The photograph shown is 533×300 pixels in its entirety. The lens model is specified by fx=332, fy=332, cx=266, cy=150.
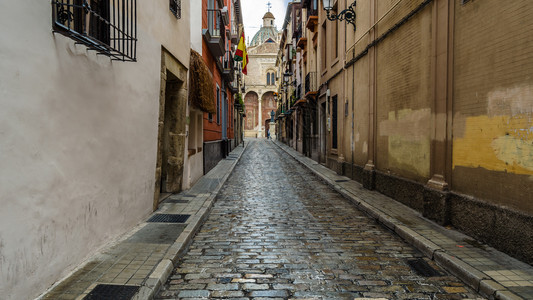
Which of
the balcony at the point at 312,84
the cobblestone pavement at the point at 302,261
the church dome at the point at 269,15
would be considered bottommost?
the cobblestone pavement at the point at 302,261

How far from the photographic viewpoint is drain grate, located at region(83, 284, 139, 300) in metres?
3.19

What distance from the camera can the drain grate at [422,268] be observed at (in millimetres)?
4000

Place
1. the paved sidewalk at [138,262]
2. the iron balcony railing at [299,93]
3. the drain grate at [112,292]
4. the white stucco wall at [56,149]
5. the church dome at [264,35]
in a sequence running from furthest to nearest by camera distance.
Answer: the church dome at [264,35] → the iron balcony railing at [299,93] → the paved sidewalk at [138,262] → the drain grate at [112,292] → the white stucco wall at [56,149]

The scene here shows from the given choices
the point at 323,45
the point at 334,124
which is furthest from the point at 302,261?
the point at 323,45

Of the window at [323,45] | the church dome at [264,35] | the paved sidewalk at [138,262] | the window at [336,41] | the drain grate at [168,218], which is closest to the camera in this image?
the paved sidewalk at [138,262]

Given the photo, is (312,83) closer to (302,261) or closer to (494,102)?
(494,102)

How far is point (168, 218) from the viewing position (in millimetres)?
6207

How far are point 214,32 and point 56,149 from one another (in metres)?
11.3

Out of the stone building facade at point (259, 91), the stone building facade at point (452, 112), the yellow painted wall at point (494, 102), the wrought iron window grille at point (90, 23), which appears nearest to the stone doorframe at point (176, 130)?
the wrought iron window grille at point (90, 23)

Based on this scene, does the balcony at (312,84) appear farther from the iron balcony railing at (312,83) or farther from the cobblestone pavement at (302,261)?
the cobblestone pavement at (302,261)

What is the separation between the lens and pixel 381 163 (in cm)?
886

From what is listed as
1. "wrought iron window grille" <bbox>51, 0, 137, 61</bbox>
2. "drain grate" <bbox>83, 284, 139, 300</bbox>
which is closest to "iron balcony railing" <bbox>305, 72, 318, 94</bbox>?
"wrought iron window grille" <bbox>51, 0, 137, 61</bbox>

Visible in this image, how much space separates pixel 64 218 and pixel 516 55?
578 centimetres

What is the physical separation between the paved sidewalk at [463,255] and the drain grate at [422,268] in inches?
6.8
